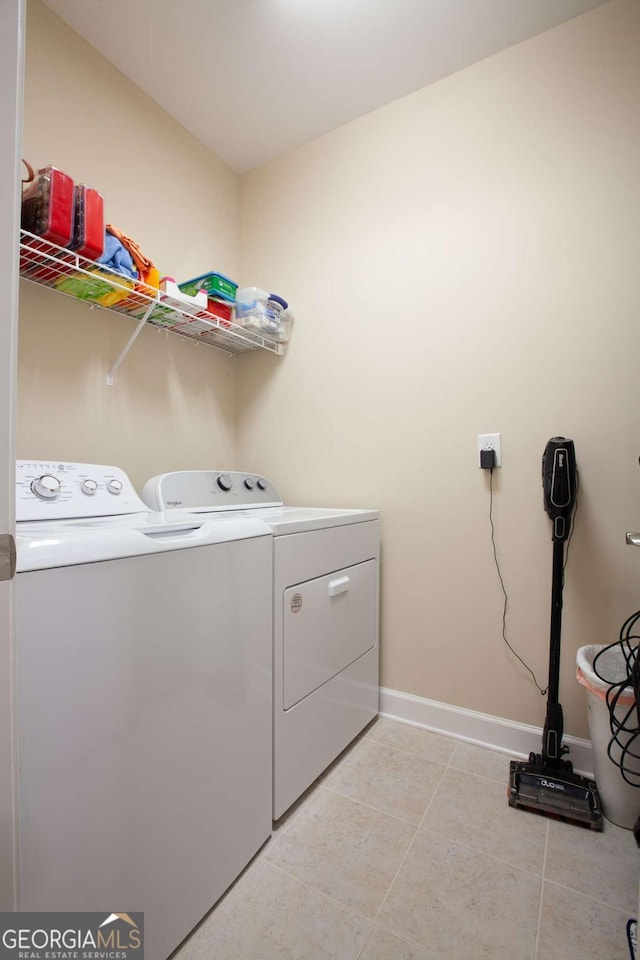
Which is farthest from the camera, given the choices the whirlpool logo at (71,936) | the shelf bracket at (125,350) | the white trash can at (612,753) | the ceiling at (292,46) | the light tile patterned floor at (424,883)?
the shelf bracket at (125,350)

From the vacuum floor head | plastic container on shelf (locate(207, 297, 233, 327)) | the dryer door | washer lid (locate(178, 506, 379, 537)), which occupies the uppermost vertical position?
plastic container on shelf (locate(207, 297, 233, 327))

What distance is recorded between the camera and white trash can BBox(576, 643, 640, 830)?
116cm

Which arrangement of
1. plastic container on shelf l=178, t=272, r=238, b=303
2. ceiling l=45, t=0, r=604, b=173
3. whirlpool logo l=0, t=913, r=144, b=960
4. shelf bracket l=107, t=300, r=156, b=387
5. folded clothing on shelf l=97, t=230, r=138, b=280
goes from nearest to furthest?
whirlpool logo l=0, t=913, r=144, b=960, folded clothing on shelf l=97, t=230, r=138, b=280, ceiling l=45, t=0, r=604, b=173, shelf bracket l=107, t=300, r=156, b=387, plastic container on shelf l=178, t=272, r=238, b=303

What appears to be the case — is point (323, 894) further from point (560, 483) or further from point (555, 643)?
point (560, 483)

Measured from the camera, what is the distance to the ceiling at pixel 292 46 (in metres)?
1.39

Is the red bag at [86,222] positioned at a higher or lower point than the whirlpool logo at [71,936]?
higher

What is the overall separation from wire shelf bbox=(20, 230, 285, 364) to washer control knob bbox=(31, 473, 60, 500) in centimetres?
63

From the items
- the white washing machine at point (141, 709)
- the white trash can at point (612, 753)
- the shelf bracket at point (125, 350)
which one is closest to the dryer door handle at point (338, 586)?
the white washing machine at point (141, 709)

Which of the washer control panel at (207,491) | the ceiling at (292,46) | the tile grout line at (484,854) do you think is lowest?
the tile grout line at (484,854)

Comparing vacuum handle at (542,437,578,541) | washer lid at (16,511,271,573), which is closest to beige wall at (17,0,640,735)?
vacuum handle at (542,437,578,541)

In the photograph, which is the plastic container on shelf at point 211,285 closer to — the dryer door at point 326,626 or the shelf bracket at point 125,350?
the shelf bracket at point 125,350

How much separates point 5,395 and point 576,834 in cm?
165

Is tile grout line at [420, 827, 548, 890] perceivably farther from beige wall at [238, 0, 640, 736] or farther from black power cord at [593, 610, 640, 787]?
beige wall at [238, 0, 640, 736]

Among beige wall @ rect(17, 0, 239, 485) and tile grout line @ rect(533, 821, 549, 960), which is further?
beige wall @ rect(17, 0, 239, 485)
